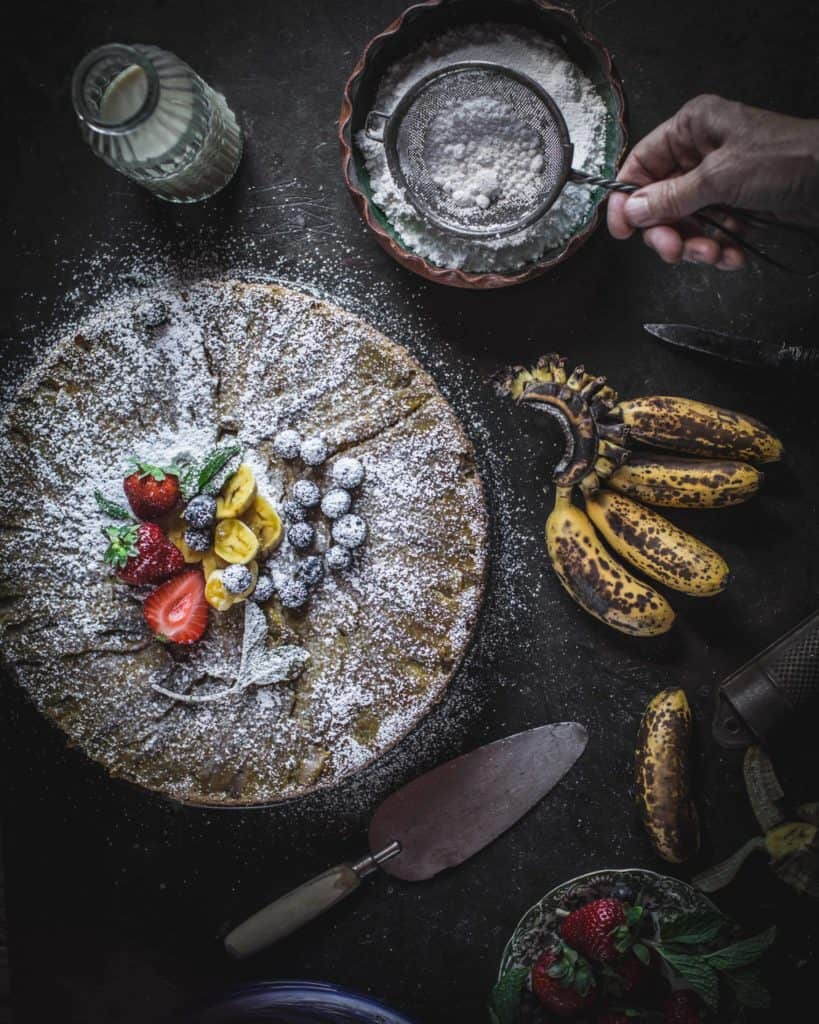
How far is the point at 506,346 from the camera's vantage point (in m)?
3.08

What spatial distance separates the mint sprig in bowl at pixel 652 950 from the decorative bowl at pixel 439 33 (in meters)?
2.16

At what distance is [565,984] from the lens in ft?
8.91

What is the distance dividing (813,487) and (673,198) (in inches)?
49.6

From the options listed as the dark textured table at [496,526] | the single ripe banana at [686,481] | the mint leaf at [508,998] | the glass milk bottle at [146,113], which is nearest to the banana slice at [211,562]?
the dark textured table at [496,526]

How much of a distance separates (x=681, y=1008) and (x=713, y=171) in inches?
106

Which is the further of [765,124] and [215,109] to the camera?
[215,109]

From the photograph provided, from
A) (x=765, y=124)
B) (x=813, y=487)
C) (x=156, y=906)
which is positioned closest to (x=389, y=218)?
(x=765, y=124)

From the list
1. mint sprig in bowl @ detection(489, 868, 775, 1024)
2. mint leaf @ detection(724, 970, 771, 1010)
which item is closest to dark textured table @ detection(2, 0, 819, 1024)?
mint sprig in bowl @ detection(489, 868, 775, 1024)

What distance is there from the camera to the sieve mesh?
2742 mm

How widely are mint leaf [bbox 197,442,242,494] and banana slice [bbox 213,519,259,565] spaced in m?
0.14

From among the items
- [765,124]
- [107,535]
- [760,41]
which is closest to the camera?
[765,124]

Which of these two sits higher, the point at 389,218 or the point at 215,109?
the point at 215,109

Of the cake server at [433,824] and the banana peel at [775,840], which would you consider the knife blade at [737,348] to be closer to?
the banana peel at [775,840]

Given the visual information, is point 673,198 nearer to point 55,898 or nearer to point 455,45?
point 455,45
